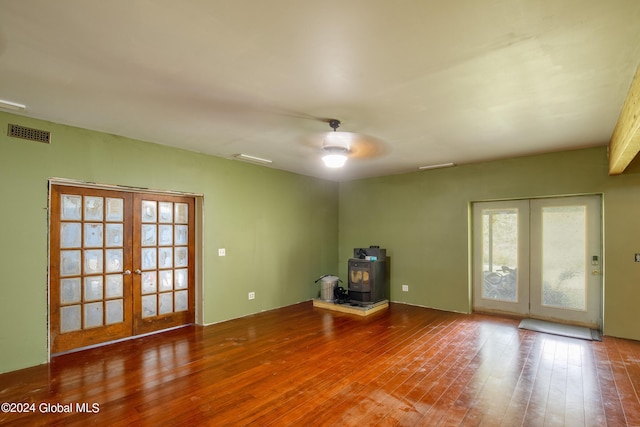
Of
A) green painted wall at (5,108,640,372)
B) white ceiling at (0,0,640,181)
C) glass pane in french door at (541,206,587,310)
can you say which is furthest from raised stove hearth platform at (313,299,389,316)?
white ceiling at (0,0,640,181)

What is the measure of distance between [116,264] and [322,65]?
3811 millimetres

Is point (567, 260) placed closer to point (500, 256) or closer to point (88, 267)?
point (500, 256)

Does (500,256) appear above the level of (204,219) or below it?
below

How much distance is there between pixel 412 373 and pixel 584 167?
3987mm

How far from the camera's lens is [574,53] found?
219 cm

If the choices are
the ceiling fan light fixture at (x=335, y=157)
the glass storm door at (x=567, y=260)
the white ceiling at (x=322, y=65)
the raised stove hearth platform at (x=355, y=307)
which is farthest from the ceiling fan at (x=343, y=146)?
the glass storm door at (x=567, y=260)

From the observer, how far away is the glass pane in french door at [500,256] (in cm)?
538

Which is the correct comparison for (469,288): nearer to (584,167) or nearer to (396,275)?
(396,275)

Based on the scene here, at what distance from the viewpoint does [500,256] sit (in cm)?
559

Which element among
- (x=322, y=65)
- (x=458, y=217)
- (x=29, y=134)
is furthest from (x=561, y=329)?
(x=29, y=134)

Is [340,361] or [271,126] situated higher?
[271,126]

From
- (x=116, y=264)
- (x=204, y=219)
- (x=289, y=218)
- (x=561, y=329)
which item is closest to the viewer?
(x=116, y=264)

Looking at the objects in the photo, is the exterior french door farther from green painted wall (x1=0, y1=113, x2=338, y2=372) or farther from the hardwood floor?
green painted wall (x1=0, y1=113, x2=338, y2=372)

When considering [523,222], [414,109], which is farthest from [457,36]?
[523,222]
